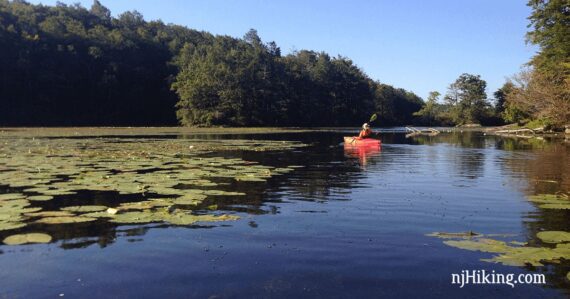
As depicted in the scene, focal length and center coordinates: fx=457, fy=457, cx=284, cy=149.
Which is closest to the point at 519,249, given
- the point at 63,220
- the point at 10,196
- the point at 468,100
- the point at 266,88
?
the point at 63,220

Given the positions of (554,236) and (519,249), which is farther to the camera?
(554,236)

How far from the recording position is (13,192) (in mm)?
9812

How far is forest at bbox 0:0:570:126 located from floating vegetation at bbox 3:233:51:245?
52770 millimetres

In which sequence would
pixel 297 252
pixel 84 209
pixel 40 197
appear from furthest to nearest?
pixel 40 197, pixel 84 209, pixel 297 252

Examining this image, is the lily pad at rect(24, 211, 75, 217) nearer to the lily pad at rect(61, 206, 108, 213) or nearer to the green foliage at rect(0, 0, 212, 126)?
the lily pad at rect(61, 206, 108, 213)

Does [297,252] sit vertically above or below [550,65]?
below

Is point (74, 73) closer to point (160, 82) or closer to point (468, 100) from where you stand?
point (160, 82)

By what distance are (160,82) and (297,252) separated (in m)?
94.5

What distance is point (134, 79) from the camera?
9075 cm

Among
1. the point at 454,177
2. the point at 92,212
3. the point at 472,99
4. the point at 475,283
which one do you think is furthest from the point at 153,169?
the point at 472,99

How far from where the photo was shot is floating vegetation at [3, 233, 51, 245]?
244 inches

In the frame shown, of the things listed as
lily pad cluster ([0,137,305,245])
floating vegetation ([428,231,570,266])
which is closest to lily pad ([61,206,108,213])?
lily pad cluster ([0,137,305,245])

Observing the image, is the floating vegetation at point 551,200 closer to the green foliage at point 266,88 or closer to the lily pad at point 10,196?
the lily pad at point 10,196

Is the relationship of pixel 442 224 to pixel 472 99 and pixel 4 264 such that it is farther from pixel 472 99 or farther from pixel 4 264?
pixel 472 99
